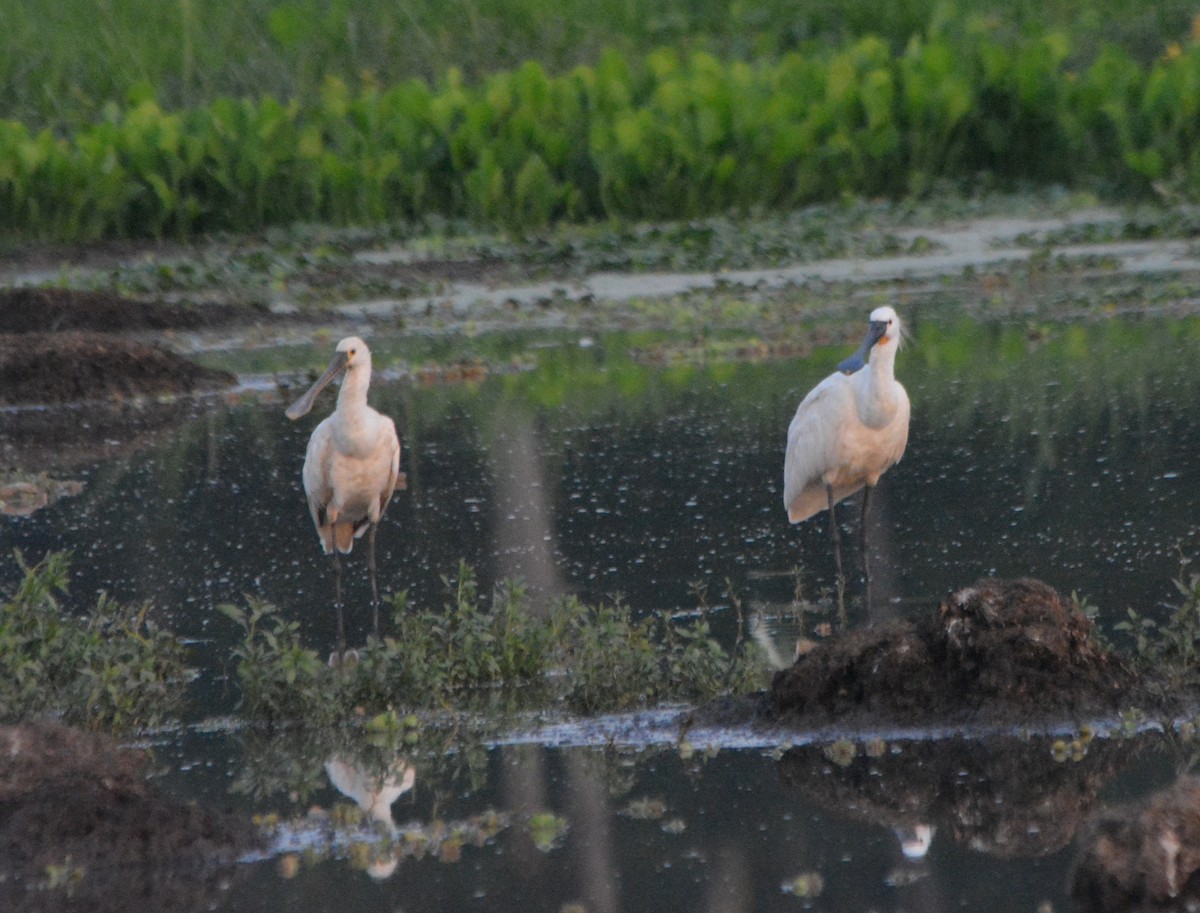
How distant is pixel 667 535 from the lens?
25.8ft

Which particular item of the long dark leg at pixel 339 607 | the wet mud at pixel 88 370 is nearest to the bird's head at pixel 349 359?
the long dark leg at pixel 339 607

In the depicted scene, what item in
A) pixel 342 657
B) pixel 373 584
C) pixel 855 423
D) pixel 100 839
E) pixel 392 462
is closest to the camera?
pixel 100 839

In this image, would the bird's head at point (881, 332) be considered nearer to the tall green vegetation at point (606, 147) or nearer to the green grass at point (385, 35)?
the tall green vegetation at point (606, 147)

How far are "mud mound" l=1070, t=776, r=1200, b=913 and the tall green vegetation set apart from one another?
1463 centimetres

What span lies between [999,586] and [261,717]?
1996mm

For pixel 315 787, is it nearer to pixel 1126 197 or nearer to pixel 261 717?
pixel 261 717

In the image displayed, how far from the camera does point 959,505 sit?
8.08 m

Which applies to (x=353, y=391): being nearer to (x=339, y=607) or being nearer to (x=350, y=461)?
(x=350, y=461)

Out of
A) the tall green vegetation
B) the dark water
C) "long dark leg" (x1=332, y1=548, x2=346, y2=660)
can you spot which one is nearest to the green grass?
the tall green vegetation

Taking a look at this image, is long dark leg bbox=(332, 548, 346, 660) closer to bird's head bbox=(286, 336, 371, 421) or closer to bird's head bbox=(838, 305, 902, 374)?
bird's head bbox=(286, 336, 371, 421)

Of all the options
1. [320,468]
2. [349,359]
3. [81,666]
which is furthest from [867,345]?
[81,666]

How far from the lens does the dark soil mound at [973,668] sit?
518 centimetres

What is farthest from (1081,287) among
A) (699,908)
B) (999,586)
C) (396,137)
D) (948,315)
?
(699,908)

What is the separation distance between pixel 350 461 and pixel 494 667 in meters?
1.86
